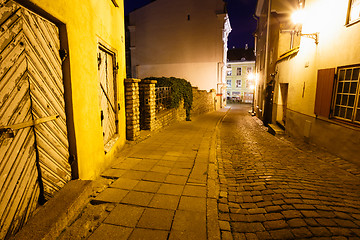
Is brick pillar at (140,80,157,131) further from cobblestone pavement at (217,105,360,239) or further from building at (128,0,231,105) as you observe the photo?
building at (128,0,231,105)

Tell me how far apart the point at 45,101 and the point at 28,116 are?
1.17 feet

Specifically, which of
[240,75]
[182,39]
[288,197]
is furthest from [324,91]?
[240,75]

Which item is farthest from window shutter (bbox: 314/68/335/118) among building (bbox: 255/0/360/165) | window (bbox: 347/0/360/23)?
window (bbox: 347/0/360/23)

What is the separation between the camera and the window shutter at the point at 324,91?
20.8 feet

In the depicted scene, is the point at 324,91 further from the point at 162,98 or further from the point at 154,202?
the point at 162,98

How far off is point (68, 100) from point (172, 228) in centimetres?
261

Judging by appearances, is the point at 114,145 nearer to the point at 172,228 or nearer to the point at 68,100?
the point at 68,100

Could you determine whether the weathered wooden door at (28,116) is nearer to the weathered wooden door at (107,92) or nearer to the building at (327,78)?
the weathered wooden door at (107,92)

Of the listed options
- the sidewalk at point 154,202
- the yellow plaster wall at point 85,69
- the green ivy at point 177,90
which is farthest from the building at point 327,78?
the yellow plaster wall at point 85,69

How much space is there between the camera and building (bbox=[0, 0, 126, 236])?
227 cm

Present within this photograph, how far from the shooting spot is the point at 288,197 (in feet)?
11.7

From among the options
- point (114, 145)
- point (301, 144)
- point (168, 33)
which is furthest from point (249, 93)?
point (114, 145)

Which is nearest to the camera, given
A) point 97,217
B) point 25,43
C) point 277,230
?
point 25,43

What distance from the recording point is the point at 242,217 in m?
3.14
